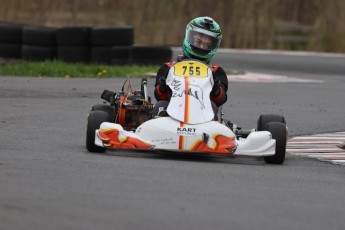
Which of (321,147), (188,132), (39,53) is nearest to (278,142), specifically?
(188,132)

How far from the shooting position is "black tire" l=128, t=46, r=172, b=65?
2162 centimetres

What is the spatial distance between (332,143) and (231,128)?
6.57 ft

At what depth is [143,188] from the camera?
280 inches

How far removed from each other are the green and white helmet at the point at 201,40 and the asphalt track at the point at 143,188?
1.14 metres

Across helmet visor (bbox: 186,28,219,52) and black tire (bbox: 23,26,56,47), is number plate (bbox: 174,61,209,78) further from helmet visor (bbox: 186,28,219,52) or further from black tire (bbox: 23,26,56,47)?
→ black tire (bbox: 23,26,56,47)

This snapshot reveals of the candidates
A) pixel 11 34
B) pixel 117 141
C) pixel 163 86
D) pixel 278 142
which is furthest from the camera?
pixel 11 34

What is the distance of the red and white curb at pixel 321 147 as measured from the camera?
10.6m

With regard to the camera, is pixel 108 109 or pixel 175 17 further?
pixel 175 17

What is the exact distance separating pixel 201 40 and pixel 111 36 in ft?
37.3

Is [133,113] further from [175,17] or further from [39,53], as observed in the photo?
[175,17]

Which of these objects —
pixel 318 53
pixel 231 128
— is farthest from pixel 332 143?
pixel 318 53

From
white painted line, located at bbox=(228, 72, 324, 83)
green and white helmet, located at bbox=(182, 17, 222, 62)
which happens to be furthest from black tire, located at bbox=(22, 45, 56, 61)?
green and white helmet, located at bbox=(182, 17, 222, 62)

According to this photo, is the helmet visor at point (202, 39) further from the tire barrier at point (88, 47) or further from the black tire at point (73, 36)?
the black tire at point (73, 36)

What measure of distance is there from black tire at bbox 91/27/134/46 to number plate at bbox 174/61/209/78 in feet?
38.2
